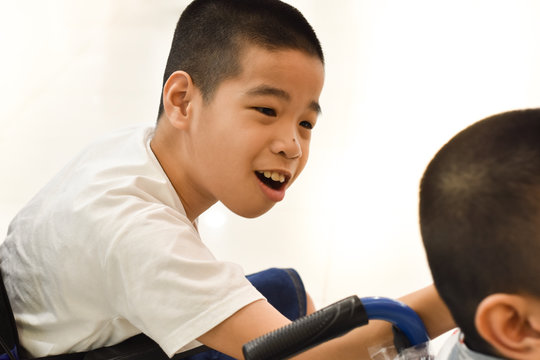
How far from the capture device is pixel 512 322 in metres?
0.45

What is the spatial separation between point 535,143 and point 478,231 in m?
0.08

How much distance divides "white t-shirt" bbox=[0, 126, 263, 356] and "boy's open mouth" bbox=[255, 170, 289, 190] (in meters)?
0.12

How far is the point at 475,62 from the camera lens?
174 centimetres

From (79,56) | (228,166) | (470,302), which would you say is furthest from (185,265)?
(79,56)

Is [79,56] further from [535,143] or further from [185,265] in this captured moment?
[535,143]

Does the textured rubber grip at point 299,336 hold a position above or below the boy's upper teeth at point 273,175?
below

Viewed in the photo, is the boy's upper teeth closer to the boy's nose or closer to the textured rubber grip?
the boy's nose

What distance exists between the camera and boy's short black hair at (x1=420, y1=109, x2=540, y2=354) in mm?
434

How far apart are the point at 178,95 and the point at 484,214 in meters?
0.49

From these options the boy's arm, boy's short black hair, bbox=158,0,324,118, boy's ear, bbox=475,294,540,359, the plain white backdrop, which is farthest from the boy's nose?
the plain white backdrop

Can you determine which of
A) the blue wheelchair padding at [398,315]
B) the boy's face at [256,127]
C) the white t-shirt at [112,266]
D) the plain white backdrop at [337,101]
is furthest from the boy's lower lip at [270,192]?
the plain white backdrop at [337,101]

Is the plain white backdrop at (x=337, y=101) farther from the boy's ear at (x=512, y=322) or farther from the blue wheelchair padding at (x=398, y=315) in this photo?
the boy's ear at (x=512, y=322)

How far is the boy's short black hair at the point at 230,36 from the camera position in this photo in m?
0.78

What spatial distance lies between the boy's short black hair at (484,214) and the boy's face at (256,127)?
283 mm
